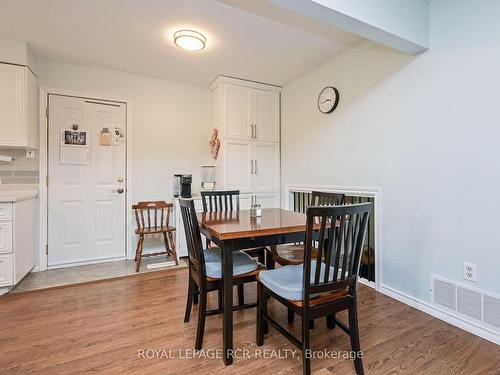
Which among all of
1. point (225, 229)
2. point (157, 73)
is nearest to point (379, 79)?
point (225, 229)

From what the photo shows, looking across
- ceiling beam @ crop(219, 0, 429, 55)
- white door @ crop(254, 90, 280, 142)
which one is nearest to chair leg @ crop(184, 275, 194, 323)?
ceiling beam @ crop(219, 0, 429, 55)

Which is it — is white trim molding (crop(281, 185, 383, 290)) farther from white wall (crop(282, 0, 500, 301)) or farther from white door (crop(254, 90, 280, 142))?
white door (crop(254, 90, 280, 142))

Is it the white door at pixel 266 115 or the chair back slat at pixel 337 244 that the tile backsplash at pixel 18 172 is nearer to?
the white door at pixel 266 115

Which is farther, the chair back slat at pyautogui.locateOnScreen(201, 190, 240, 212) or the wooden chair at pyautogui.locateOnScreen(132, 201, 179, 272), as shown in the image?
the wooden chair at pyautogui.locateOnScreen(132, 201, 179, 272)

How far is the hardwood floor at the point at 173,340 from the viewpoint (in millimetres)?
1525

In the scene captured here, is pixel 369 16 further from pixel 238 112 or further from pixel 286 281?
pixel 238 112

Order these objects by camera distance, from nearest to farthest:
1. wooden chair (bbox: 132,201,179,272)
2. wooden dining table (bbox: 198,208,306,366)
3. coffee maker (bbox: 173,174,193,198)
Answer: wooden dining table (bbox: 198,208,306,366) < wooden chair (bbox: 132,201,179,272) < coffee maker (bbox: 173,174,193,198)

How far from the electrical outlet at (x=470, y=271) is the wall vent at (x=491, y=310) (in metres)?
0.12

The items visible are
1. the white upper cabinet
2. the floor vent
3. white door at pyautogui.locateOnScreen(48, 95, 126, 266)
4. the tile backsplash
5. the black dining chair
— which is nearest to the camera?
the floor vent

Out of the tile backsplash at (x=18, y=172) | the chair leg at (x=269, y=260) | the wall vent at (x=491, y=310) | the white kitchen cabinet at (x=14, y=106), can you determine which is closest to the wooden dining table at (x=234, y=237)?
the chair leg at (x=269, y=260)

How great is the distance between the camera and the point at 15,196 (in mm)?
2516

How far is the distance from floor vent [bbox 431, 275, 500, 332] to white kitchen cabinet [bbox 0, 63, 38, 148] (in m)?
3.98

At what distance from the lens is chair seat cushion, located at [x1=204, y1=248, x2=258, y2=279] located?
1723 mm

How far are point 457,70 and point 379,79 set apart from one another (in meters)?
0.65
